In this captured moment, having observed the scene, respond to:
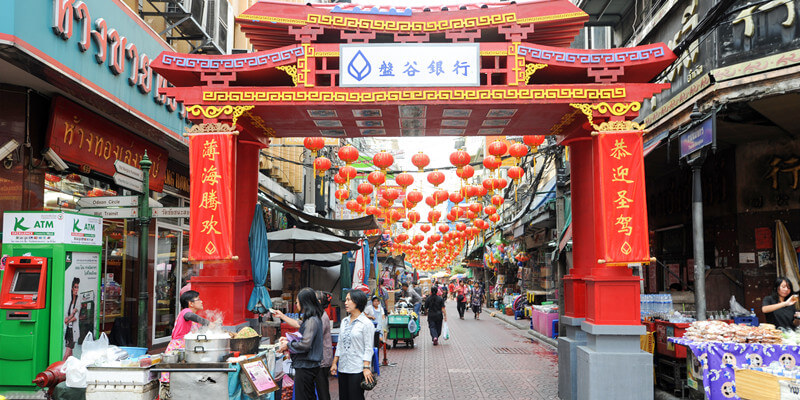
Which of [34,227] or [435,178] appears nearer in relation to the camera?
[34,227]

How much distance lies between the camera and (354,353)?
6961 mm

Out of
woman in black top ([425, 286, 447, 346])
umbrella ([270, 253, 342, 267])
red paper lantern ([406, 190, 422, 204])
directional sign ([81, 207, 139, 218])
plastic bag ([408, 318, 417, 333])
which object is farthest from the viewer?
red paper lantern ([406, 190, 422, 204])

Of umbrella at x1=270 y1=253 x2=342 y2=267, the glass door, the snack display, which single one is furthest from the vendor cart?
the snack display

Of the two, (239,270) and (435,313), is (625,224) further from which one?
(435,313)

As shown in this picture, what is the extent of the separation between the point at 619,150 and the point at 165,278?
11.5m

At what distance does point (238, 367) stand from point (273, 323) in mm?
6538

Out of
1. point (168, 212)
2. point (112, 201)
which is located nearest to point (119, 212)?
point (112, 201)

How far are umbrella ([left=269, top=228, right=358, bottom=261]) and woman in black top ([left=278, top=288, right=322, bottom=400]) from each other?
726cm

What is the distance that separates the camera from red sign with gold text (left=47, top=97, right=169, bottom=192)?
9.70m

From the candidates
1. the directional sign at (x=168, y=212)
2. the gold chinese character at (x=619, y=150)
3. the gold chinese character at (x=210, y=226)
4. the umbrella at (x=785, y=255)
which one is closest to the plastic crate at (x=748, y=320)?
the umbrella at (x=785, y=255)

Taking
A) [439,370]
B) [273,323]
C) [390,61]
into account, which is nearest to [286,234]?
[273,323]

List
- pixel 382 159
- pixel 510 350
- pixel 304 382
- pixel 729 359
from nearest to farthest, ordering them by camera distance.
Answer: pixel 304 382, pixel 729 359, pixel 382 159, pixel 510 350

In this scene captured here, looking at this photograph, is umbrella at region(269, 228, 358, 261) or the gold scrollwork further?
umbrella at region(269, 228, 358, 261)

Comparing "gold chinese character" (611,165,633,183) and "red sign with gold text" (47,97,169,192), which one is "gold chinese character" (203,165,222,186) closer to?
"red sign with gold text" (47,97,169,192)
